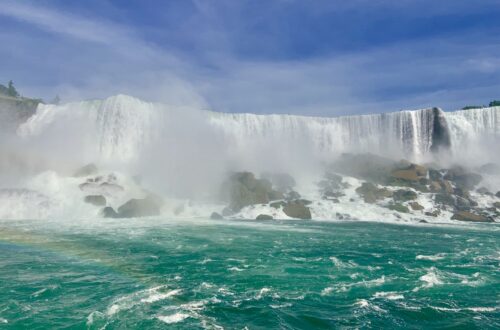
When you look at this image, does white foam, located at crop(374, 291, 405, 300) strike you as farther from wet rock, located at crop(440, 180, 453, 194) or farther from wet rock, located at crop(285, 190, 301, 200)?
wet rock, located at crop(440, 180, 453, 194)

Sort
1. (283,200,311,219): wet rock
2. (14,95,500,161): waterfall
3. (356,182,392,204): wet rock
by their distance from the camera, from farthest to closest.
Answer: (14,95,500,161): waterfall, (356,182,392,204): wet rock, (283,200,311,219): wet rock

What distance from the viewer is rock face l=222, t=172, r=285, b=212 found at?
33.2 meters

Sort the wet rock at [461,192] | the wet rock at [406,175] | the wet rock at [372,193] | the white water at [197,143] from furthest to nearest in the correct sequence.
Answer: the wet rock at [406,175], the wet rock at [461,192], the wet rock at [372,193], the white water at [197,143]

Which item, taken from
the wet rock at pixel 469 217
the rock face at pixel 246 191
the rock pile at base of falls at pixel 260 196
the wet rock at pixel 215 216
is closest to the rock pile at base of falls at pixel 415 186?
the wet rock at pixel 469 217

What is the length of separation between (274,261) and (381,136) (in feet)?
131

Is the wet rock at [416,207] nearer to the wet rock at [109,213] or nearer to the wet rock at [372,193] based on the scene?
the wet rock at [372,193]

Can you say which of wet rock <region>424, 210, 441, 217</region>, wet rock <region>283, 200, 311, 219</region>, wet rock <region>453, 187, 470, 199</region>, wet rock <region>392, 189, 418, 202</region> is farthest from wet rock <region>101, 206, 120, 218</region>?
wet rock <region>453, 187, 470, 199</region>

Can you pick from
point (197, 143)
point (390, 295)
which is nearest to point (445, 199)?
point (197, 143)

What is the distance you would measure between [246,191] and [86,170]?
13.5 meters

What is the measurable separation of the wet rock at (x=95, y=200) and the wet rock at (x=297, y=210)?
13329 mm

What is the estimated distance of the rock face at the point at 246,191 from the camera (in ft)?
109

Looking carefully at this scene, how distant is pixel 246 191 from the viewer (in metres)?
34.1

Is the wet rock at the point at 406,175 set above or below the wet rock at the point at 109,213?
above

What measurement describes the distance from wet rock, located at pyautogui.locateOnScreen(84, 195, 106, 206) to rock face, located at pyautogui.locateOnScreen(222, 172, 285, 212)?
9.33 meters
